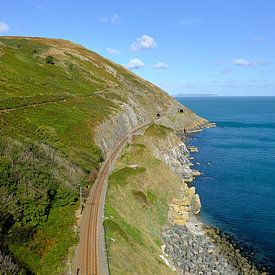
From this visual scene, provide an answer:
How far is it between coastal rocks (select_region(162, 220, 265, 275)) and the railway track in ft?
37.7

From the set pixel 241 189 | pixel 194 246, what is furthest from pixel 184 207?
pixel 241 189

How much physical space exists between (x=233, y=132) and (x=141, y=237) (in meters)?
137

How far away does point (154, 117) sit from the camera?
147500 mm

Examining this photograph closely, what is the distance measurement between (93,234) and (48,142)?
21.9 m

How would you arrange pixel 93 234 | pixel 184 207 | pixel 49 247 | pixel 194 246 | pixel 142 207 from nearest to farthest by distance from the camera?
pixel 49 247 → pixel 93 234 → pixel 194 246 → pixel 142 207 → pixel 184 207

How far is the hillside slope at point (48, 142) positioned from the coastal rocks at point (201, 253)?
15.2 meters

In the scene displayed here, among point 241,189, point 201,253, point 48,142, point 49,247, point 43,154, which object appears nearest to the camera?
point 49,247

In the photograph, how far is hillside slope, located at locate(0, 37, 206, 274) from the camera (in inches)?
1422

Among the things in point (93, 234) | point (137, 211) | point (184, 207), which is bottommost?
point (184, 207)

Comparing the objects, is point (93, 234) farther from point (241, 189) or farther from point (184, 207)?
point (241, 189)

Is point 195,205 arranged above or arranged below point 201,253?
above

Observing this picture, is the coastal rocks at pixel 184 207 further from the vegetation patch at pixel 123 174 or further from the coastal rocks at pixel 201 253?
the vegetation patch at pixel 123 174

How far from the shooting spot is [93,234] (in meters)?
40.2

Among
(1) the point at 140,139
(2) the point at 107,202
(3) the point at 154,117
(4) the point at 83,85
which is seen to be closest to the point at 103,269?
(2) the point at 107,202
